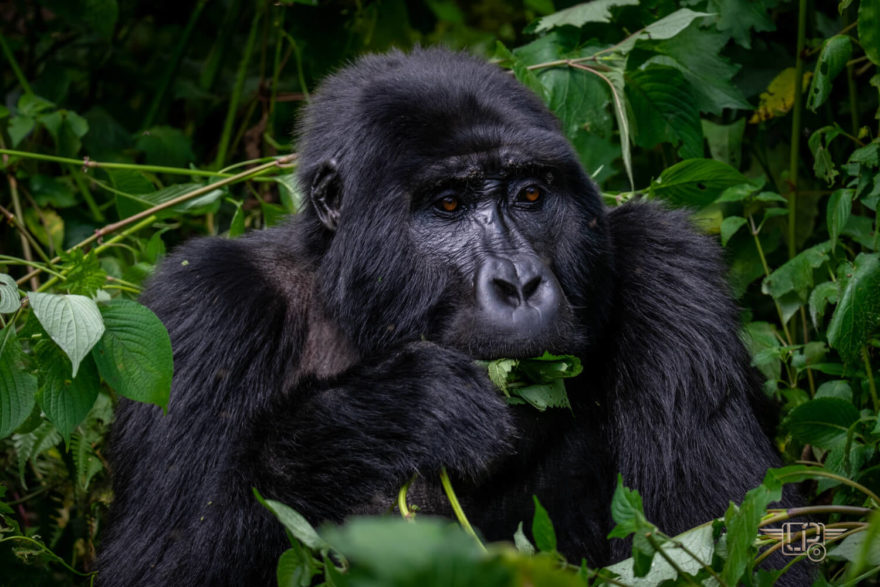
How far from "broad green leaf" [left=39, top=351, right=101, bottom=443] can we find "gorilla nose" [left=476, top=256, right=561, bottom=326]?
1.12m

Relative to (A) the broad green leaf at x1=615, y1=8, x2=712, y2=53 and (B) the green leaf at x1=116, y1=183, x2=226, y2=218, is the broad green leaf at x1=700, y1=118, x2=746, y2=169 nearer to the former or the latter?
(A) the broad green leaf at x1=615, y1=8, x2=712, y2=53

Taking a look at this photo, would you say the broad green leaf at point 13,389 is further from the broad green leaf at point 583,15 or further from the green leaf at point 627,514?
the broad green leaf at point 583,15

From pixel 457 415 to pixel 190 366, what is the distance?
91 centimetres

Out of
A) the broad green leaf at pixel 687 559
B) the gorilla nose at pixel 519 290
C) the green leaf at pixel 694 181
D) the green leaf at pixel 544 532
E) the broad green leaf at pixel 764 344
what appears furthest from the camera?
the green leaf at pixel 694 181

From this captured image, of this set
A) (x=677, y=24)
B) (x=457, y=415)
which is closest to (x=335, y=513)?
(x=457, y=415)

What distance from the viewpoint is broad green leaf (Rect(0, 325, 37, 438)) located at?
281cm

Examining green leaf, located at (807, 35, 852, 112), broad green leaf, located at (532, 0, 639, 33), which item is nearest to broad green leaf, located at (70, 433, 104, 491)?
broad green leaf, located at (532, 0, 639, 33)

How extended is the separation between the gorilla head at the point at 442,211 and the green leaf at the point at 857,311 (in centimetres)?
83

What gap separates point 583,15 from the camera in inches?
181

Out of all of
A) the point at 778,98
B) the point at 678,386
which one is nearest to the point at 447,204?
the point at 678,386

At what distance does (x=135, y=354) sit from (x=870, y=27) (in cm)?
270

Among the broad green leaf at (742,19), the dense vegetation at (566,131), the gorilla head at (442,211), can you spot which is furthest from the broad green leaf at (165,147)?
the broad green leaf at (742,19)

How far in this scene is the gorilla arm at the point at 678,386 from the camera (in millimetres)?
3320


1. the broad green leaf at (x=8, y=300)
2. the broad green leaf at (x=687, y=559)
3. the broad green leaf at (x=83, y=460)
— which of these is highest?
the broad green leaf at (x=8, y=300)
